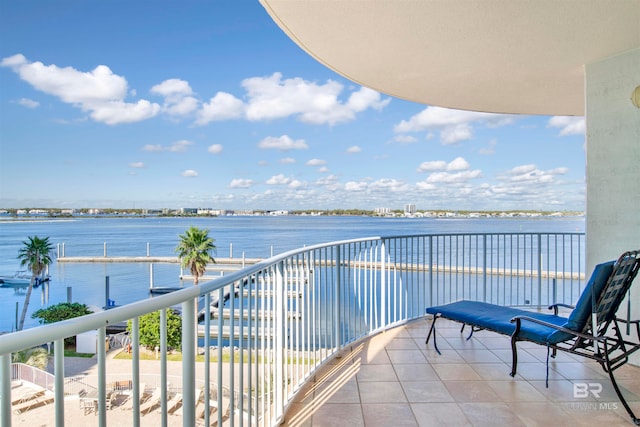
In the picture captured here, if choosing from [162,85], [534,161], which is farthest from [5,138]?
[534,161]

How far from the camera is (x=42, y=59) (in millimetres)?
58156

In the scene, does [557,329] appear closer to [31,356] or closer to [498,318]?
[498,318]

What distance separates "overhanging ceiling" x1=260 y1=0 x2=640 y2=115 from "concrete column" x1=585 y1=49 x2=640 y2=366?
0.71 ft

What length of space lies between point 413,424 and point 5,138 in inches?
2902

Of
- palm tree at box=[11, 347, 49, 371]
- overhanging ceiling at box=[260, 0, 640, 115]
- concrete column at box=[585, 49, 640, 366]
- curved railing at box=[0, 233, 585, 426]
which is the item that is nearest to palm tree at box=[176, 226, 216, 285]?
curved railing at box=[0, 233, 585, 426]

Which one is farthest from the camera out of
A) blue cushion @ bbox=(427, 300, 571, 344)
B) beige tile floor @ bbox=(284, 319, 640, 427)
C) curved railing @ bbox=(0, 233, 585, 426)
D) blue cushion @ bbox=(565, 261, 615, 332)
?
blue cushion @ bbox=(427, 300, 571, 344)

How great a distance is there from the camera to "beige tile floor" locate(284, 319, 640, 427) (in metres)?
2.56

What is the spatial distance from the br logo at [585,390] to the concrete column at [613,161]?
75 centimetres

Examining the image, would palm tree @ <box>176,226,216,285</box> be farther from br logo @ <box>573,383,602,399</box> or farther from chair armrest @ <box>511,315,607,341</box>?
br logo @ <box>573,383,602,399</box>

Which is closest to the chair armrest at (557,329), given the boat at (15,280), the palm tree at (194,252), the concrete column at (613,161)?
the concrete column at (613,161)

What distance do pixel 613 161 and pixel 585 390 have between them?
2.05m

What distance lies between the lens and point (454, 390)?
298cm

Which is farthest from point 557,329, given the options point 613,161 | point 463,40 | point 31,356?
point 31,356

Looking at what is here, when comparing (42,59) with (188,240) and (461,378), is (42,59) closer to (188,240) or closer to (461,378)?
(188,240)
